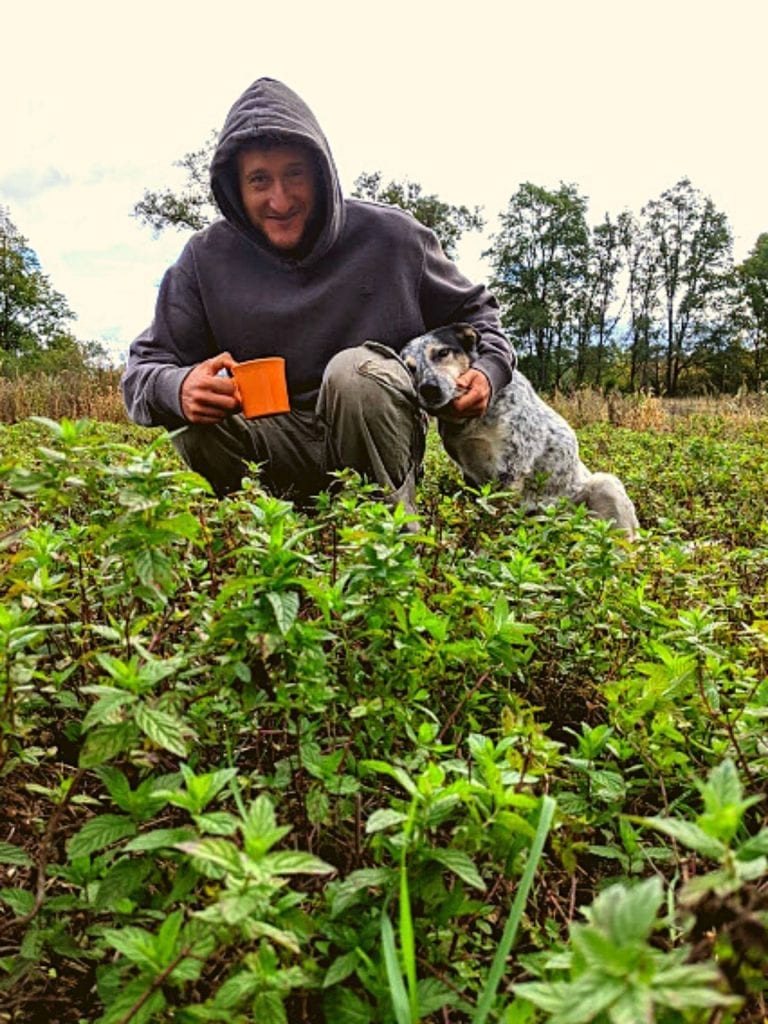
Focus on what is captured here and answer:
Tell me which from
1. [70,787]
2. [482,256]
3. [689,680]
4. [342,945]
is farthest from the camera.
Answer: [482,256]

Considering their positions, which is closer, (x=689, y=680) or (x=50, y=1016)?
(x=50, y=1016)

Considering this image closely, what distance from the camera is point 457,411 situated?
390 centimetres

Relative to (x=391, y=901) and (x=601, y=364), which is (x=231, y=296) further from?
(x=601, y=364)

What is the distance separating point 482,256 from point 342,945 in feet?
208

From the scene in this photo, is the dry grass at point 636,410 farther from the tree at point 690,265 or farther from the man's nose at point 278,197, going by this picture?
the tree at point 690,265

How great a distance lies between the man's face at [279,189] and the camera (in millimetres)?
3705

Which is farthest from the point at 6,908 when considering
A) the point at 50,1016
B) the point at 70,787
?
the point at 70,787

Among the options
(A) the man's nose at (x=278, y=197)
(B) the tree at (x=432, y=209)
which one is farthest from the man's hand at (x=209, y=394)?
(B) the tree at (x=432, y=209)

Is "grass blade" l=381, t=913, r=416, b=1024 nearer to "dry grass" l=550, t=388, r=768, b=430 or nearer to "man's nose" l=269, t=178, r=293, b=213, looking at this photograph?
"man's nose" l=269, t=178, r=293, b=213

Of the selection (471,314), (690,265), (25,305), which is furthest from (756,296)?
(471,314)

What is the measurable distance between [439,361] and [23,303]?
56.5m

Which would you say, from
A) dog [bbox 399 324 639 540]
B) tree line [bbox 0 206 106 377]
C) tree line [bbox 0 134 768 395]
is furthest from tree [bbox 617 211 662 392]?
dog [bbox 399 324 639 540]

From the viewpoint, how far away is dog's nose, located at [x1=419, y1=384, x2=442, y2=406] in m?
3.82

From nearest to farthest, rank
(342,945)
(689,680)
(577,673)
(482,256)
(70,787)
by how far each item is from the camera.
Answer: (342,945) → (70,787) → (689,680) → (577,673) → (482,256)
